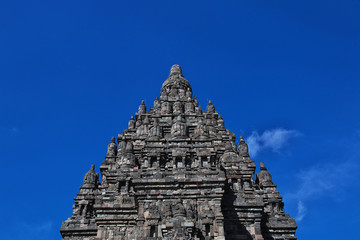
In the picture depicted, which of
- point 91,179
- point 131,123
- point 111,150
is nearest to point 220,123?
point 131,123

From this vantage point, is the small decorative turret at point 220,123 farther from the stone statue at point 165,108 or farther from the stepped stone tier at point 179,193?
the stone statue at point 165,108

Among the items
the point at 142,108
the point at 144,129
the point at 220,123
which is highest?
the point at 142,108

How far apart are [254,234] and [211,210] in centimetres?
259

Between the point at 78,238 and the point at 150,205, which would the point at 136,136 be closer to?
the point at 78,238

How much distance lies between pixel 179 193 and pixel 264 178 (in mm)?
9482

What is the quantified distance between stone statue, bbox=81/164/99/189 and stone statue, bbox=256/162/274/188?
10518 millimetres

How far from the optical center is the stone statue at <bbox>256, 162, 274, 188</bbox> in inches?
937

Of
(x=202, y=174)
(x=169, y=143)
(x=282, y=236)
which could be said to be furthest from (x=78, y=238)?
(x=282, y=236)

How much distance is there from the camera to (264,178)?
24.1 m

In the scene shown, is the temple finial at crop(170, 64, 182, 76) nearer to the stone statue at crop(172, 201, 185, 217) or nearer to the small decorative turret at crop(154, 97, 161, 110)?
the small decorative turret at crop(154, 97, 161, 110)

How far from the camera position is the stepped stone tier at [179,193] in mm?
15461

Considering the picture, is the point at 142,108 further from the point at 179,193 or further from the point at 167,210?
the point at 167,210

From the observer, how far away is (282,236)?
65.3 ft

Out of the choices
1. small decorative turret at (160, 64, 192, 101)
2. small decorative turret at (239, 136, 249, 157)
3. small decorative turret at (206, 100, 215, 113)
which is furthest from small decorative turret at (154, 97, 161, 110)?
small decorative turret at (239, 136, 249, 157)
